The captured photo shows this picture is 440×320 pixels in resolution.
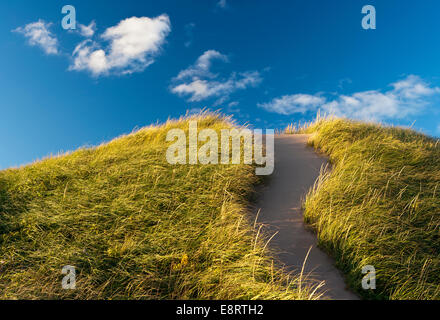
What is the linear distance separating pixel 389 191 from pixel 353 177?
2.40 feet

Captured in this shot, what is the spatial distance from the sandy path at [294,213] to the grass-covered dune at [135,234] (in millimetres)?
447

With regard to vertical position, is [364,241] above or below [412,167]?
below

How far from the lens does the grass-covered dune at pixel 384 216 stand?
13.8 feet

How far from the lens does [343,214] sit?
528cm

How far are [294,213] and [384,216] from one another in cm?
162

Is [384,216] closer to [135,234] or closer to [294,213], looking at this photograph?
[294,213]

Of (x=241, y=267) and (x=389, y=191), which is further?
(x=389, y=191)

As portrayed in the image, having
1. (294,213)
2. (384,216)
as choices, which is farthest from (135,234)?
(384,216)

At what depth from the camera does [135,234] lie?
194 inches

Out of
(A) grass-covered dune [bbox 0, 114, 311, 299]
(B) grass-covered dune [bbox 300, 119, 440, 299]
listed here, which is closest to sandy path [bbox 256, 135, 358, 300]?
(B) grass-covered dune [bbox 300, 119, 440, 299]

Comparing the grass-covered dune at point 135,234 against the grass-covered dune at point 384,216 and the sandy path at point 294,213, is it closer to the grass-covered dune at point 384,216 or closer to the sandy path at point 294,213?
the sandy path at point 294,213

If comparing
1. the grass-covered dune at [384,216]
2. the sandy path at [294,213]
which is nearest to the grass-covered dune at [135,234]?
the sandy path at [294,213]
